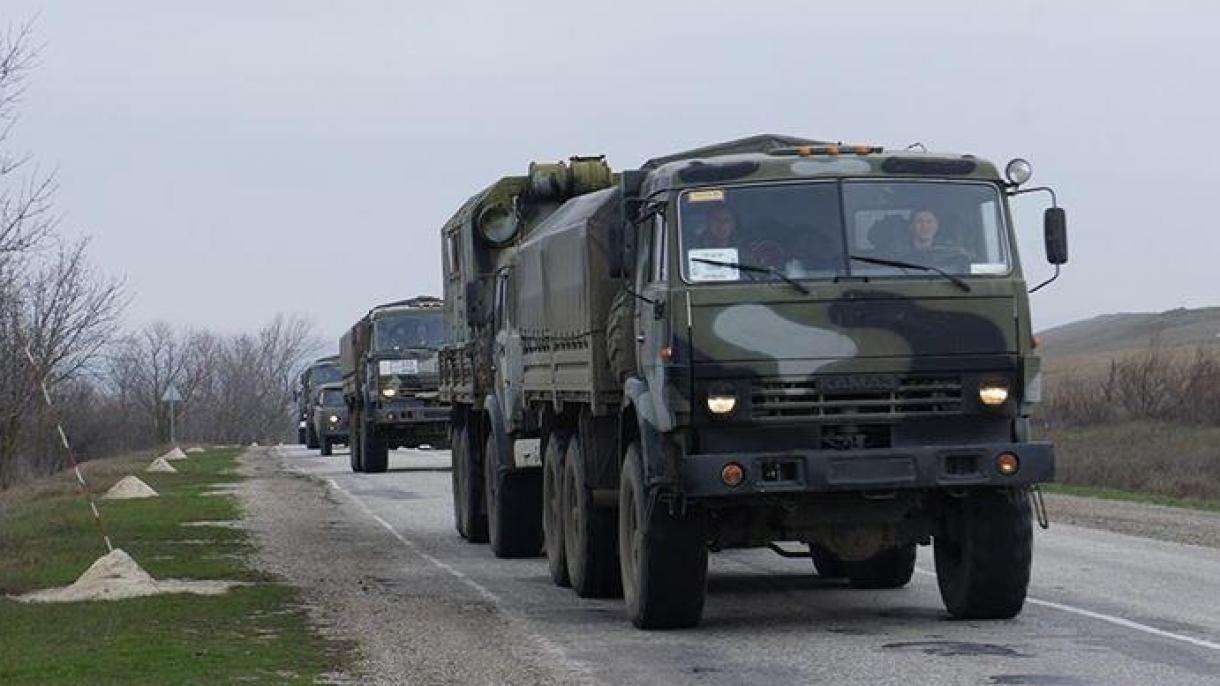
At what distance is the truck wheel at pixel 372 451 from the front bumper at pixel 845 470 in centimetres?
2850

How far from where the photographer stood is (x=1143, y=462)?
3769 cm

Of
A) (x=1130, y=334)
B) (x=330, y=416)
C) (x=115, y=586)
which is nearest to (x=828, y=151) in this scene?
(x=115, y=586)

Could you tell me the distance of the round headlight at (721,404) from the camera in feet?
44.1

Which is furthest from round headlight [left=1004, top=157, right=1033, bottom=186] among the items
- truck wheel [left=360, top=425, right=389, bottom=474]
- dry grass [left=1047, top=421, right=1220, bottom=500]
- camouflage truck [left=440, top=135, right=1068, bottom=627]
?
truck wheel [left=360, top=425, right=389, bottom=474]

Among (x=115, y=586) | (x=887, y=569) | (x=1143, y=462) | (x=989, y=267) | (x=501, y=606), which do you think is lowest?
(x=501, y=606)

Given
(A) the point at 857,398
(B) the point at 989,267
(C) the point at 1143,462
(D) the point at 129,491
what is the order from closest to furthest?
1. (A) the point at 857,398
2. (B) the point at 989,267
3. (D) the point at 129,491
4. (C) the point at 1143,462

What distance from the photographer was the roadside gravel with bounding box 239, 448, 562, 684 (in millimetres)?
12680

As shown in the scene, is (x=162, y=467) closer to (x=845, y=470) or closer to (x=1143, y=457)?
Answer: (x=1143, y=457)

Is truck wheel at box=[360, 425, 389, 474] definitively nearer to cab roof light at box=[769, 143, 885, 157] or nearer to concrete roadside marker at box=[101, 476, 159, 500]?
concrete roadside marker at box=[101, 476, 159, 500]

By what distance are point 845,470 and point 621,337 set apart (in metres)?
2.26

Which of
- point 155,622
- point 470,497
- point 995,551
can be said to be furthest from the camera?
point 470,497

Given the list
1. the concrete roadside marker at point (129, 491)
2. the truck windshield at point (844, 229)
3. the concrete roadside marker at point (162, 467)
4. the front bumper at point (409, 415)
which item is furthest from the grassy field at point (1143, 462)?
the concrete roadside marker at point (162, 467)

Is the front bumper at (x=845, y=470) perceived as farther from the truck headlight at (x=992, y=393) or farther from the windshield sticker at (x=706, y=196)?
the windshield sticker at (x=706, y=196)

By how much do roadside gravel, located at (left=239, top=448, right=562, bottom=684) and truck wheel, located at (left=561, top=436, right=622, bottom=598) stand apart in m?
0.79
